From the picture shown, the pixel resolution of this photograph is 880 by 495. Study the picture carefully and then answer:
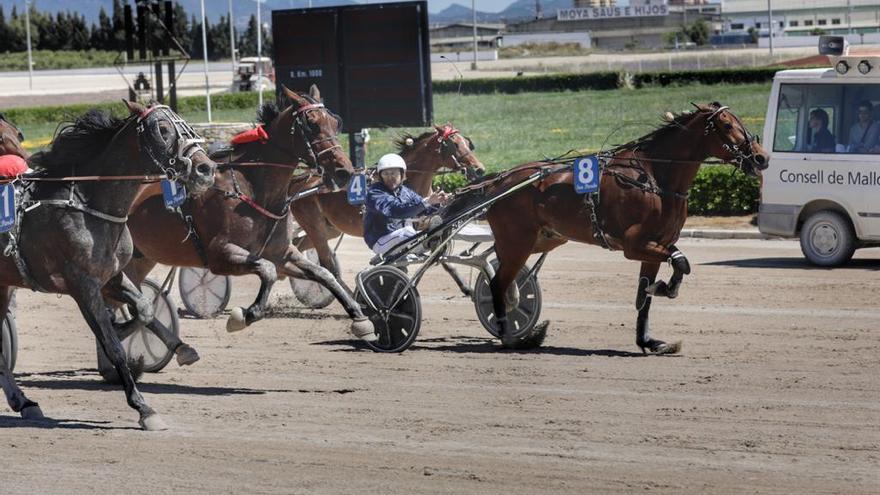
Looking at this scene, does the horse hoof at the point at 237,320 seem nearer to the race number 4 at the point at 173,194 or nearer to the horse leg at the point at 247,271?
the horse leg at the point at 247,271

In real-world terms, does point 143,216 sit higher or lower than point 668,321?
higher

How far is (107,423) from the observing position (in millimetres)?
8945

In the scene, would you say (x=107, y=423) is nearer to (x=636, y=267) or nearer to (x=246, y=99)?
(x=636, y=267)

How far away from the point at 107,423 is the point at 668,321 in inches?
216

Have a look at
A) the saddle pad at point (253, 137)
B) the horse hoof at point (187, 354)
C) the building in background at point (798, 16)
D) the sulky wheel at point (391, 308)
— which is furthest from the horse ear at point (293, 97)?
the building in background at point (798, 16)

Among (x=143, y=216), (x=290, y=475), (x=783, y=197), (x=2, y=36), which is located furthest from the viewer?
(x=2, y=36)

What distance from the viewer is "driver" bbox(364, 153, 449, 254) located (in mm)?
11477

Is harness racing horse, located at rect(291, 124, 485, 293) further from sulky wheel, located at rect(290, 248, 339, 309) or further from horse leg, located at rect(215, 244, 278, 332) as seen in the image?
horse leg, located at rect(215, 244, 278, 332)

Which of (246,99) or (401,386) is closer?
(401,386)

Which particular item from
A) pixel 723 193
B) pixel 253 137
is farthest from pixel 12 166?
pixel 723 193

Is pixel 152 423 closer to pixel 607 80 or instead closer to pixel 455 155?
pixel 455 155

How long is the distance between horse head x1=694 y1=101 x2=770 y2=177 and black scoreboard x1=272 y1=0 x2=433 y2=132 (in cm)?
740

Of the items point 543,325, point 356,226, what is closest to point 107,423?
point 543,325

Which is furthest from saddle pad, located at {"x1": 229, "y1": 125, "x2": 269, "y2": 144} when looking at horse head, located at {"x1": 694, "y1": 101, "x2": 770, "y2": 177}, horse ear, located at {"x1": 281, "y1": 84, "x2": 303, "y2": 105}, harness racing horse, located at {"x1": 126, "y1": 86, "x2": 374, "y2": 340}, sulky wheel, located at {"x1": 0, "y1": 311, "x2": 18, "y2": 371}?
horse head, located at {"x1": 694, "y1": 101, "x2": 770, "y2": 177}
